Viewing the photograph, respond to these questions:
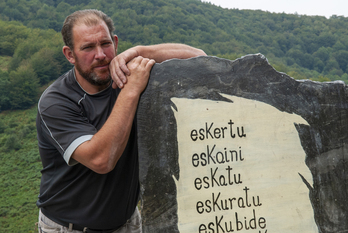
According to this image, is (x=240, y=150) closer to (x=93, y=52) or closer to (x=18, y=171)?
(x=93, y=52)

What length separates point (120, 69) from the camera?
2.10m

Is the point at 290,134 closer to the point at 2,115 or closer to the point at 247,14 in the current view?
the point at 2,115

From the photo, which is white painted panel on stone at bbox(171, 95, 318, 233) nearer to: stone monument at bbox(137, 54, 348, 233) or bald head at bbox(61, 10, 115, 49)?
stone monument at bbox(137, 54, 348, 233)

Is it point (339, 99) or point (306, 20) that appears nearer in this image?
point (339, 99)

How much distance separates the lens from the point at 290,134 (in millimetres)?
2141

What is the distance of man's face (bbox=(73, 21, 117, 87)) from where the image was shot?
2.17m

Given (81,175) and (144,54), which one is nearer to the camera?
(81,175)

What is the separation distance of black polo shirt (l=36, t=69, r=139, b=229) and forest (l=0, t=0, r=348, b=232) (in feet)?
43.7

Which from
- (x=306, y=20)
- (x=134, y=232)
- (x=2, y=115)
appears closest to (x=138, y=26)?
(x=2, y=115)

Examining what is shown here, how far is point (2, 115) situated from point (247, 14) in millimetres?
60123

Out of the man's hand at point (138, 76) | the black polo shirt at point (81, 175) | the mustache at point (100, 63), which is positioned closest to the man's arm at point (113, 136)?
the man's hand at point (138, 76)

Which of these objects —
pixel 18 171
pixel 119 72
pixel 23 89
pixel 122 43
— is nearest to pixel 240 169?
pixel 119 72

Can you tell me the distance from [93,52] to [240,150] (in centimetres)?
109

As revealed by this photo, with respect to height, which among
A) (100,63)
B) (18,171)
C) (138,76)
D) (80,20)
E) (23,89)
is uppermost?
(23,89)
